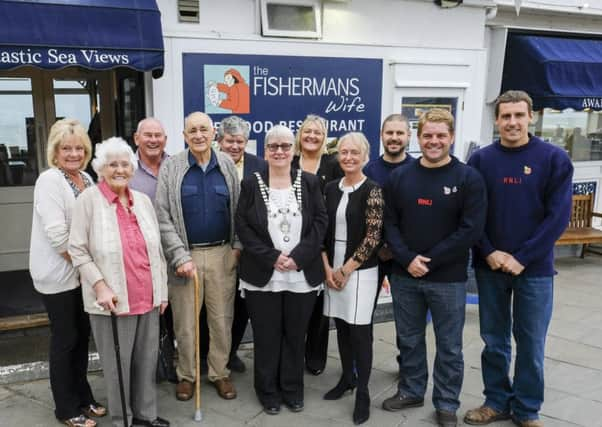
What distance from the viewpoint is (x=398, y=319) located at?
3.53 metres

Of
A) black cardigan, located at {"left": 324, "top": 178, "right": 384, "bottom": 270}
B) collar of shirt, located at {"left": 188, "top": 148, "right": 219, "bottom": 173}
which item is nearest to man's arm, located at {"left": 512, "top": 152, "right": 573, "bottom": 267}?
black cardigan, located at {"left": 324, "top": 178, "right": 384, "bottom": 270}

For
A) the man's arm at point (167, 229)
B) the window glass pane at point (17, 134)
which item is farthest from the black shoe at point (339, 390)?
the window glass pane at point (17, 134)

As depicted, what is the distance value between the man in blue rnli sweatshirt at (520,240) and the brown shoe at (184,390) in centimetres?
183

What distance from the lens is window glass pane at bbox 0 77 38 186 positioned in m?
5.82

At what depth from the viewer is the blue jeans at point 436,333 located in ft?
10.7

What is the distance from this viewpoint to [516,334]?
10.9 feet

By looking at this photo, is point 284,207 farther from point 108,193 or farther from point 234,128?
point 108,193

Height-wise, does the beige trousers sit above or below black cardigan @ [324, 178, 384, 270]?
below

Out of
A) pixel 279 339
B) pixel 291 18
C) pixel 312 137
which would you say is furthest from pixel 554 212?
pixel 291 18

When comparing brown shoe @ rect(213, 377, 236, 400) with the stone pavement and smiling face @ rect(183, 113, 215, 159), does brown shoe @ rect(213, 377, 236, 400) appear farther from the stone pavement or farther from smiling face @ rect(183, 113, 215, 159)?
smiling face @ rect(183, 113, 215, 159)

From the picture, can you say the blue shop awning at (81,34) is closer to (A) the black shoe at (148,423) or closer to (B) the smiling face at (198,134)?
(B) the smiling face at (198,134)

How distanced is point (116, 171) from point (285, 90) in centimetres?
276

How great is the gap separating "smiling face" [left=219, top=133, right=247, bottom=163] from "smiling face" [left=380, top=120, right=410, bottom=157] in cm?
99

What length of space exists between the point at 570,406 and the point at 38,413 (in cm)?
349
